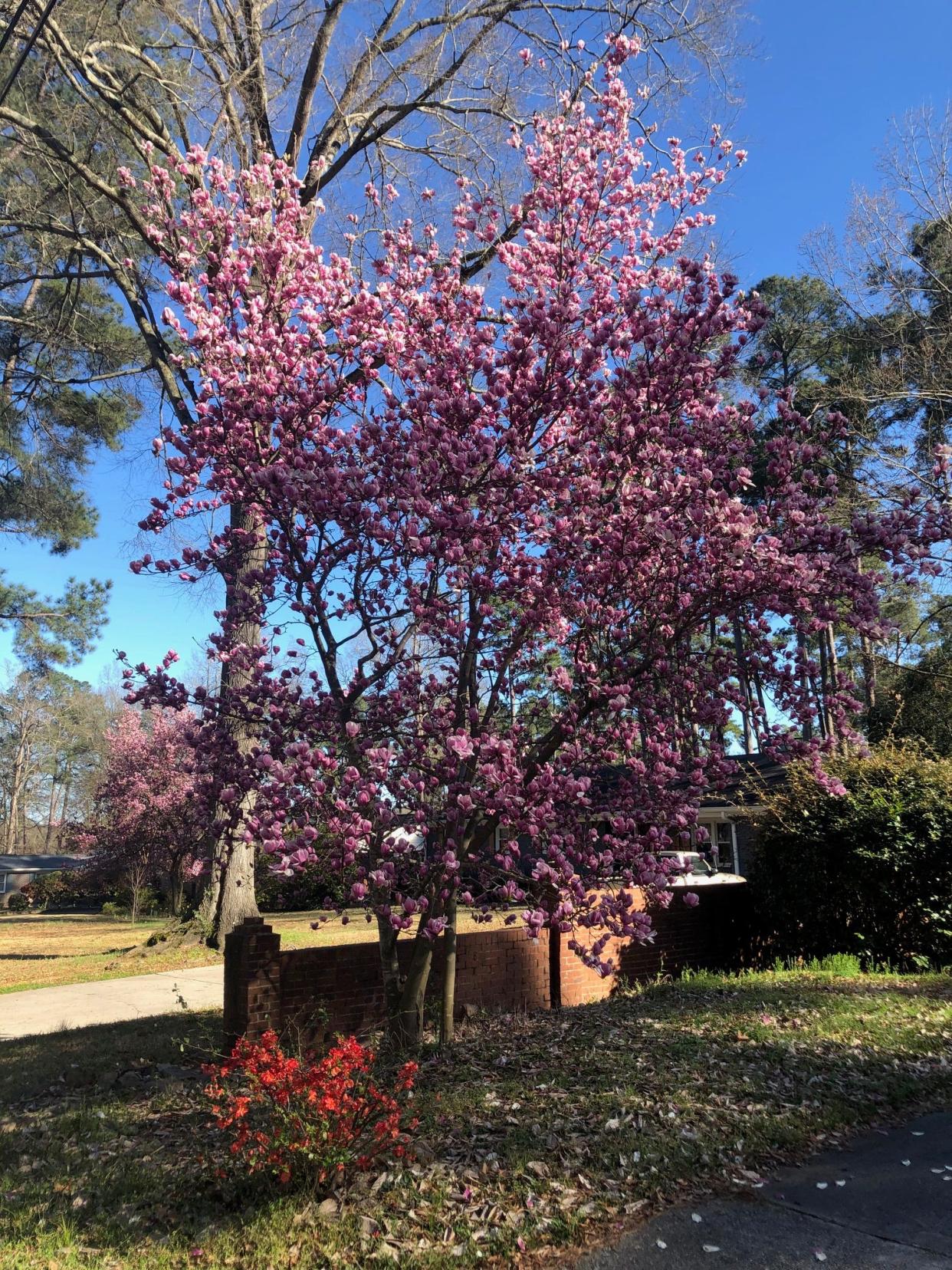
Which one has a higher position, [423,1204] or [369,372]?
[369,372]

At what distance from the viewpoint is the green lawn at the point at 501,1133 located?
340cm

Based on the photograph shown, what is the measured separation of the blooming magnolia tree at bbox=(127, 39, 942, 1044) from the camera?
498cm

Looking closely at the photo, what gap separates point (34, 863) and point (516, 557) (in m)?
47.2

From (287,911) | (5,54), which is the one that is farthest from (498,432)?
(287,911)

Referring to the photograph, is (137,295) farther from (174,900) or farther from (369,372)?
(174,900)

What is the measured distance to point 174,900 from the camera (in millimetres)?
A: 22328

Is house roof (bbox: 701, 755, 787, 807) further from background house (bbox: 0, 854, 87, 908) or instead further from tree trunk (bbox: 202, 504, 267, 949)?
background house (bbox: 0, 854, 87, 908)

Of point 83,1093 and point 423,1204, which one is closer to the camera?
point 423,1204

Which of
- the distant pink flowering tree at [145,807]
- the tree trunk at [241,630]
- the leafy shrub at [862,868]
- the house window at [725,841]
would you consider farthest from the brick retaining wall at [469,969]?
the distant pink flowering tree at [145,807]

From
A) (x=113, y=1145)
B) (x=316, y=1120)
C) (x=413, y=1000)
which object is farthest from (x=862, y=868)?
(x=113, y=1145)

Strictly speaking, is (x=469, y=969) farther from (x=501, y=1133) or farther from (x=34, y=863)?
(x=34, y=863)

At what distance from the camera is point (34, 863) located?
4503cm

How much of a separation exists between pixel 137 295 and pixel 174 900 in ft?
50.1

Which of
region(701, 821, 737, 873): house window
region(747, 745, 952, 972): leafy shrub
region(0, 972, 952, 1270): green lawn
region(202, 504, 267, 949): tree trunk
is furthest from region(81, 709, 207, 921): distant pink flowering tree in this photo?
region(0, 972, 952, 1270): green lawn
